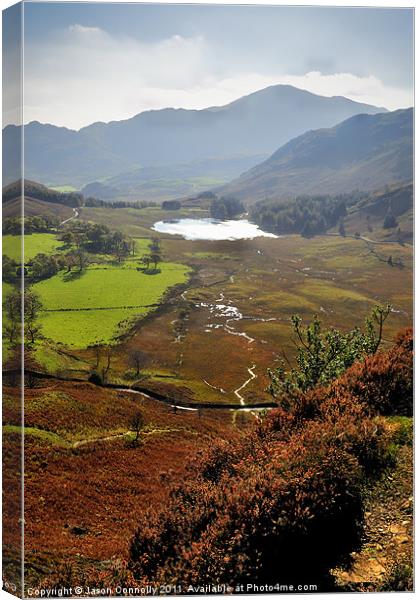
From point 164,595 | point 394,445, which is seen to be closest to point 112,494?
point 164,595

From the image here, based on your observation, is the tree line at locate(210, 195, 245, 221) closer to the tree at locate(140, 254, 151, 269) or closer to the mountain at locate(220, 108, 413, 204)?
the mountain at locate(220, 108, 413, 204)

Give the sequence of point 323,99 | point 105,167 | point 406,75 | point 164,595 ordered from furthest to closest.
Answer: point 105,167 < point 323,99 < point 406,75 < point 164,595

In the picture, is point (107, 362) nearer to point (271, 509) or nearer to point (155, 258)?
point (155, 258)

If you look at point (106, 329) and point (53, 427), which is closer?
point (53, 427)

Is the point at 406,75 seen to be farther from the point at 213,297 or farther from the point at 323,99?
the point at 213,297

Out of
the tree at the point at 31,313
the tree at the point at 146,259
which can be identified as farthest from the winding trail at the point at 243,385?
the tree at the point at 31,313

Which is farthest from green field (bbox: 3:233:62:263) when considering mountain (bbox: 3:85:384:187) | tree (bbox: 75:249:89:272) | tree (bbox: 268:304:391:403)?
tree (bbox: 268:304:391:403)

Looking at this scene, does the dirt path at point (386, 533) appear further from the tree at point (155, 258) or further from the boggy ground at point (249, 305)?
the tree at point (155, 258)
